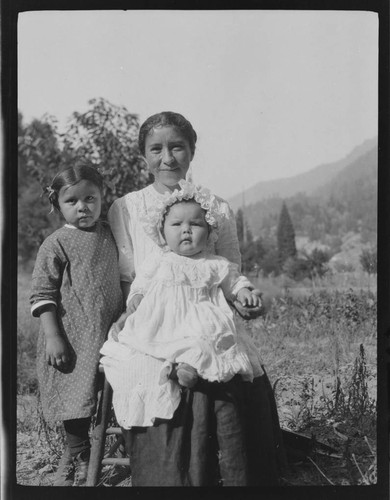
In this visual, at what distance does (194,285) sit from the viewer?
3.41 metres

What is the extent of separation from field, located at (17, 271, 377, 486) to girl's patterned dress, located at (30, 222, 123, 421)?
0.44 meters

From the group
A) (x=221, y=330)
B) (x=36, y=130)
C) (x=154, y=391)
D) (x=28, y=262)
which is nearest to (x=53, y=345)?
(x=154, y=391)

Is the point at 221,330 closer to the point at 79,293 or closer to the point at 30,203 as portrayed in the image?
the point at 79,293

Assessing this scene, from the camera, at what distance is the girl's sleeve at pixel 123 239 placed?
3.74 metres

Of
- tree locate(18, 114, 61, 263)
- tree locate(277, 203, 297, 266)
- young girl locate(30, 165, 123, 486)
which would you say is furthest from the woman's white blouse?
tree locate(277, 203, 297, 266)

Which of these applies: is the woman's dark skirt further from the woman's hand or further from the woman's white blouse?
the woman's white blouse

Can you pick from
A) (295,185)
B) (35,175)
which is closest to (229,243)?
(295,185)

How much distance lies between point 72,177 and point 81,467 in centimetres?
135

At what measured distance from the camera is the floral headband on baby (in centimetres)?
349

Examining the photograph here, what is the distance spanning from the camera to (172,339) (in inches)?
130

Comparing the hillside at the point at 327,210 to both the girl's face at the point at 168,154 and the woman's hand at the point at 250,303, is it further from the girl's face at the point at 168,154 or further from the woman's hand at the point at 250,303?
the woman's hand at the point at 250,303

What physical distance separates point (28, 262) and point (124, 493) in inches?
152

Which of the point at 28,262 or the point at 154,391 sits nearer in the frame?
the point at 154,391

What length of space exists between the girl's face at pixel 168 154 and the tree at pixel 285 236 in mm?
2050
